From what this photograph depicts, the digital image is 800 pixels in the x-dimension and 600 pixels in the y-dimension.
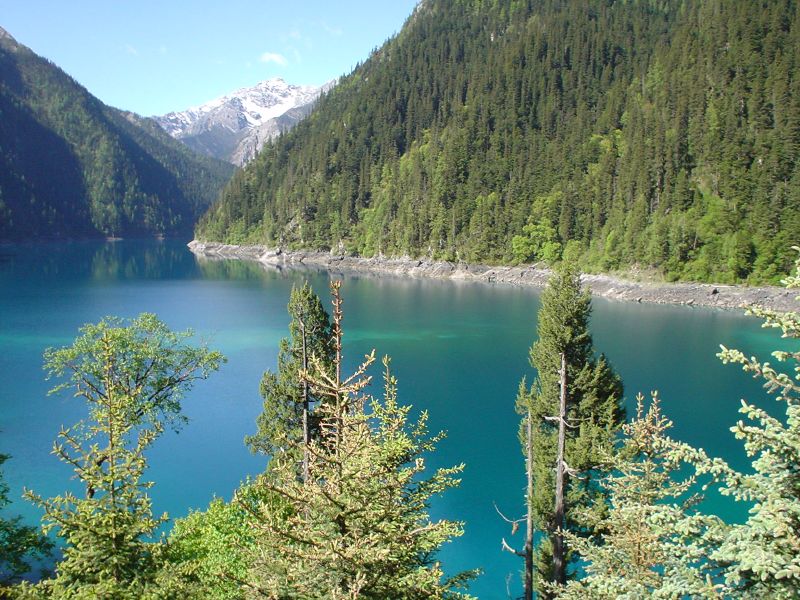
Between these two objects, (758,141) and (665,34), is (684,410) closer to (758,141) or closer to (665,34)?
(758,141)

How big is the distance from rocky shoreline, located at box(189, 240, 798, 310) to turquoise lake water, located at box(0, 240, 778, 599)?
4.64 metres

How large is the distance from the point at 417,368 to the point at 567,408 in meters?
28.8

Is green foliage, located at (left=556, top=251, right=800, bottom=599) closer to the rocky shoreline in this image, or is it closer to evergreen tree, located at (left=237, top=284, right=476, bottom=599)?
evergreen tree, located at (left=237, top=284, right=476, bottom=599)

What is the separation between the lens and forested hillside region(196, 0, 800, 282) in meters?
89.1

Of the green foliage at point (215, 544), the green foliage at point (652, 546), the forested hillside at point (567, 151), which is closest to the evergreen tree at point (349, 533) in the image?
the green foliage at point (652, 546)

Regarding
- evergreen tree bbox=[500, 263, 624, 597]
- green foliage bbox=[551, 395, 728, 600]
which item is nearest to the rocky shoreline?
evergreen tree bbox=[500, 263, 624, 597]

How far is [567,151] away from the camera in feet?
424

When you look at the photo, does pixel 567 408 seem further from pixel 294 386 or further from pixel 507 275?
pixel 507 275

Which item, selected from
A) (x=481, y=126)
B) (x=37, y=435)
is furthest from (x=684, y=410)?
(x=481, y=126)

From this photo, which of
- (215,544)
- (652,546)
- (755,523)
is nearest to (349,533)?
(755,523)

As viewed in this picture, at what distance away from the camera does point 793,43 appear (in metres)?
102

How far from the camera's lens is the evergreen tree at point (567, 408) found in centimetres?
1719

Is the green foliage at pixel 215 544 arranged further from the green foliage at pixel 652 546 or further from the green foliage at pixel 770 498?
the green foliage at pixel 770 498

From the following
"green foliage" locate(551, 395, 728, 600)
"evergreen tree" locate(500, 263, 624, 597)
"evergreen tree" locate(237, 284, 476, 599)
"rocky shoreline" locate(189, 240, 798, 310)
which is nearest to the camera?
"green foliage" locate(551, 395, 728, 600)
